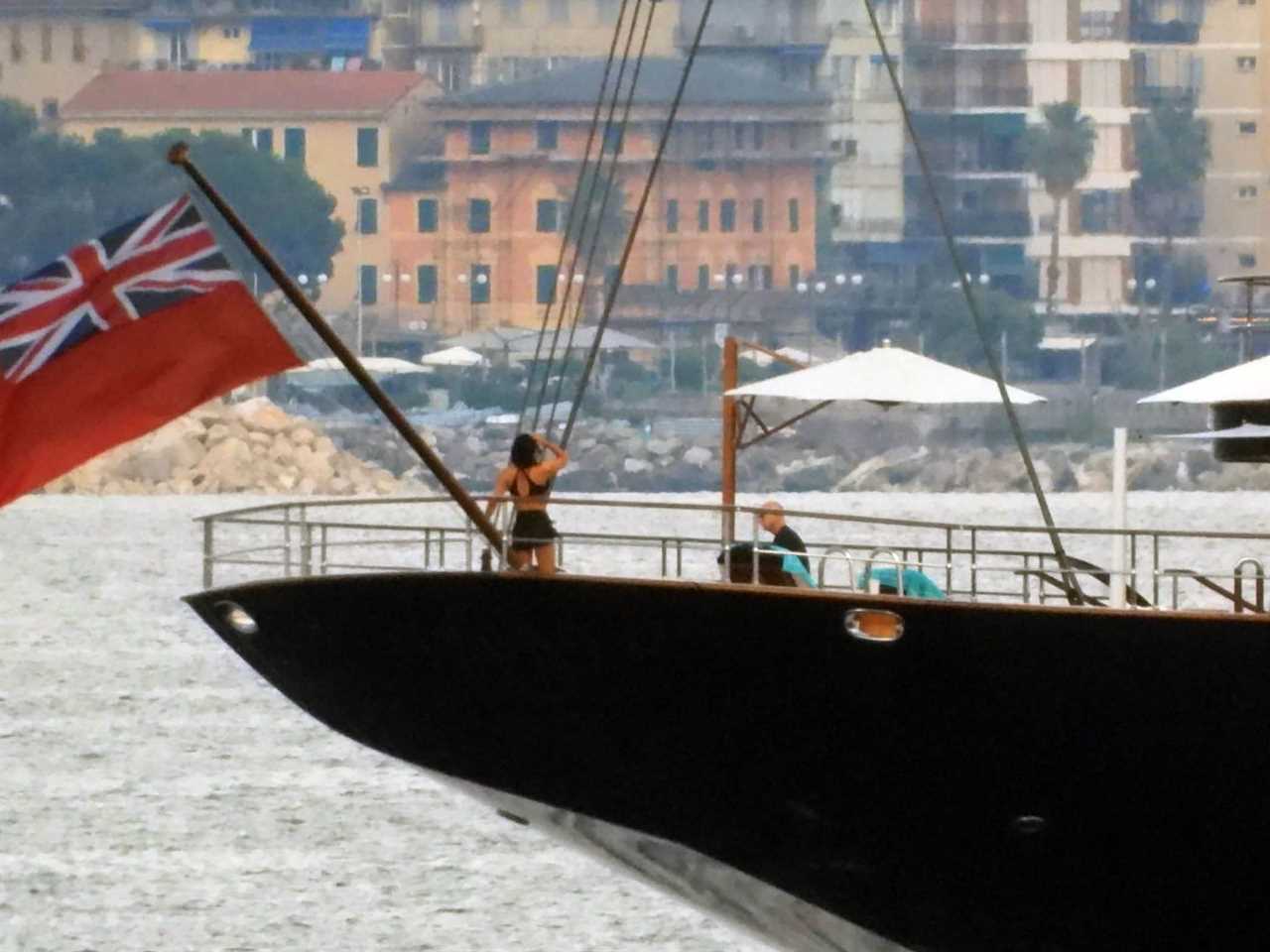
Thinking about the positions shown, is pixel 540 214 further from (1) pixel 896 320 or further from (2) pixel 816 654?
(2) pixel 816 654

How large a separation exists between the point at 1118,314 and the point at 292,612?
281ft

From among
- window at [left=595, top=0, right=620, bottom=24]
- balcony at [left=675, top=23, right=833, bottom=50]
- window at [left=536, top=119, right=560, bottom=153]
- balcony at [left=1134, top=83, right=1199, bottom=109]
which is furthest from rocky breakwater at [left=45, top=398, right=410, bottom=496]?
balcony at [left=1134, top=83, right=1199, bottom=109]

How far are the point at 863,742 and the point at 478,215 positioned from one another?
8863cm

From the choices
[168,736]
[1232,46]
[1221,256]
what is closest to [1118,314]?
[1221,256]

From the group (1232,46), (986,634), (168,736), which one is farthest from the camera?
(1232,46)

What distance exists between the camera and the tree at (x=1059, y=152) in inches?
3984

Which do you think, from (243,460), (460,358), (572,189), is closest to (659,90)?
(572,189)

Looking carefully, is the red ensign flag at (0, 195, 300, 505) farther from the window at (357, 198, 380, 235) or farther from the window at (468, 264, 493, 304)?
the window at (357, 198, 380, 235)

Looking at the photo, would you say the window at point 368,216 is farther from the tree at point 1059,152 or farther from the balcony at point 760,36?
the tree at point 1059,152

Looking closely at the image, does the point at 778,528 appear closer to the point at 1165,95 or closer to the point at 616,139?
the point at 616,139

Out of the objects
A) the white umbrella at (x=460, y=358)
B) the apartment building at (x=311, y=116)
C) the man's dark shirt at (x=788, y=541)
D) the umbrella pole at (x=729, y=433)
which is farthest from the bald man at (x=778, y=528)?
the apartment building at (x=311, y=116)

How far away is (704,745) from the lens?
11.0 m

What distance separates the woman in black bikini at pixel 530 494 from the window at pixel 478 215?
87.5m

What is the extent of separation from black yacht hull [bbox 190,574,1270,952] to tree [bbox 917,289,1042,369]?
79718mm
